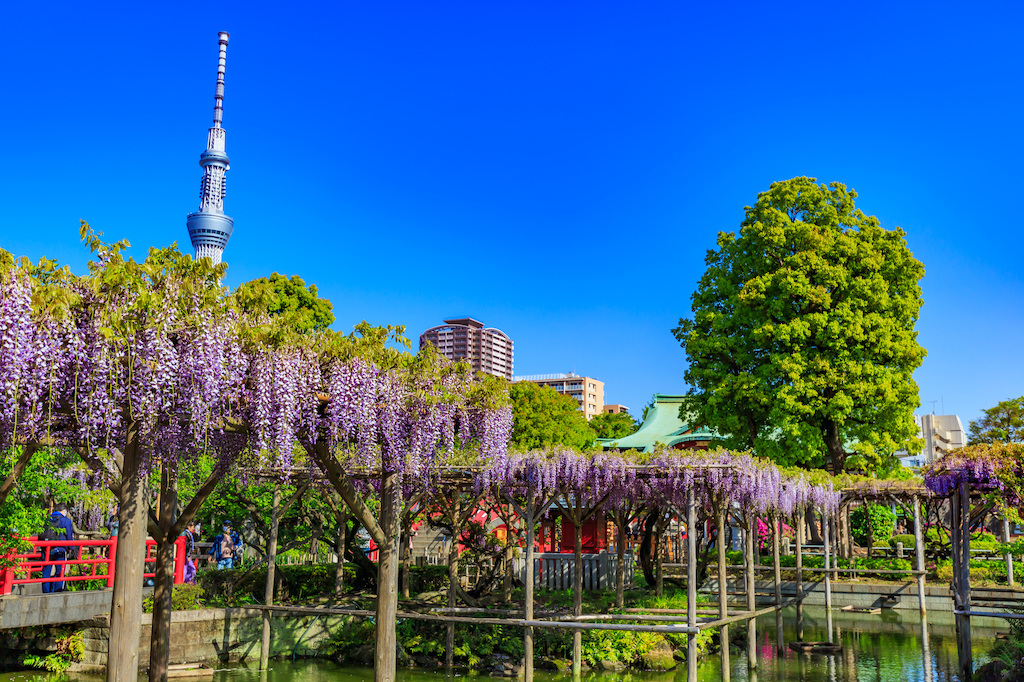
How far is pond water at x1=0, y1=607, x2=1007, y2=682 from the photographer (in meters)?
14.3

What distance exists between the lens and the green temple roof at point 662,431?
3928 cm

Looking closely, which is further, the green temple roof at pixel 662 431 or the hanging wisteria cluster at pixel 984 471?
the green temple roof at pixel 662 431

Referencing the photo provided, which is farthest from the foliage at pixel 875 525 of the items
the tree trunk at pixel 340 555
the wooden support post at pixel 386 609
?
the wooden support post at pixel 386 609

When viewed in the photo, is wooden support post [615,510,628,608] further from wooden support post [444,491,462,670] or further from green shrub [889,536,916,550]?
green shrub [889,536,916,550]

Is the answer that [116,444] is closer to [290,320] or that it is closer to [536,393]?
[290,320]

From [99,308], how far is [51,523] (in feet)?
32.1

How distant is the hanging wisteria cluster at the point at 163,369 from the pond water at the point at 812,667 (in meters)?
7.67

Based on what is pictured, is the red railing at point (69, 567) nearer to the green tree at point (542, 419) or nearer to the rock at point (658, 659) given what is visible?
the rock at point (658, 659)

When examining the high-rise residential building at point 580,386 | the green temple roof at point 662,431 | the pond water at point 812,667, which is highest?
the high-rise residential building at point 580,386

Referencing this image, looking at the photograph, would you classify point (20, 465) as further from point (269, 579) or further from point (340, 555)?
point (340, 555)

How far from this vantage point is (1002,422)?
43500mm

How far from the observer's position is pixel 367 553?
21.8 meters

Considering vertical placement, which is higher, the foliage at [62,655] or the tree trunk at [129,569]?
the tree trunk at [129,569]

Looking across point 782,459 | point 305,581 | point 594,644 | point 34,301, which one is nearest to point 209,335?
point 34,301
